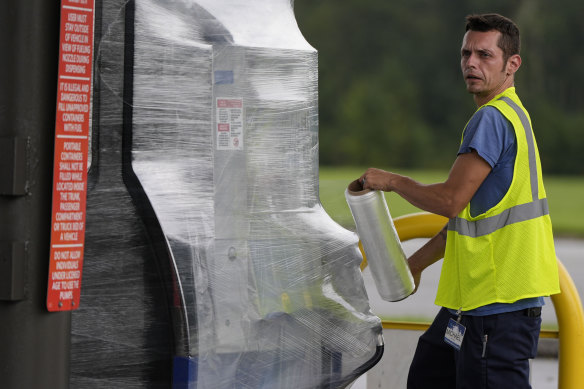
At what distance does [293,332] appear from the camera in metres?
2.65

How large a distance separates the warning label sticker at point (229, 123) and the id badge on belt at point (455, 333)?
0.96 m

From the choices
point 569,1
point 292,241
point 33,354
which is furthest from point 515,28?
point 569,1

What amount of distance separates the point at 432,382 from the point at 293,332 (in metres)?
0.73

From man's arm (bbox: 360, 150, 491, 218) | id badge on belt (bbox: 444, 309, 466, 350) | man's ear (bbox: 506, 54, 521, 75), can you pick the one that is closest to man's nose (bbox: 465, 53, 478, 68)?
man's ear (bbox: 506, 54, 521, 75)

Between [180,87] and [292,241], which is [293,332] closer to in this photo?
[292,241]

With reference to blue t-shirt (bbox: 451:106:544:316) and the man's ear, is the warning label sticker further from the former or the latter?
the man's ear

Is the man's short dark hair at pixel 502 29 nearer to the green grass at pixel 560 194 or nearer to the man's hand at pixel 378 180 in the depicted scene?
the man's hand at pixel 378 180

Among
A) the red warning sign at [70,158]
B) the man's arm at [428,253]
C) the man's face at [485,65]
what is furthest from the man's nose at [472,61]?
the red warning sign at [70,158]

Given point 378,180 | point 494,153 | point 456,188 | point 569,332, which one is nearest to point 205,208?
point 378,180

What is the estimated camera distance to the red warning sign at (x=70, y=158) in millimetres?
2039

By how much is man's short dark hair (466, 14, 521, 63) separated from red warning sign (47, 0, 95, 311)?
1.37 metres

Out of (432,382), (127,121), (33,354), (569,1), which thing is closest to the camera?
(33,354)

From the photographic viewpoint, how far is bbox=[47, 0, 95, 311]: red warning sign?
204 cm

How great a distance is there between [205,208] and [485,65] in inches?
42.5
